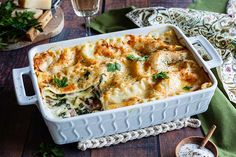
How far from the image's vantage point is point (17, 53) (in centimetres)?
146

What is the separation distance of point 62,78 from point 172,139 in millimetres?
338

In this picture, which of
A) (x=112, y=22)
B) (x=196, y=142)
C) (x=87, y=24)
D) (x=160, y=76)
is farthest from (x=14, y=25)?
(x=196, y=142)

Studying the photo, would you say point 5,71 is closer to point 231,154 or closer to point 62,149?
point 62,149

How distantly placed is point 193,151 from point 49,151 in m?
0.36

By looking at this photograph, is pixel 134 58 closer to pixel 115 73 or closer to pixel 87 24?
pixel 115 73

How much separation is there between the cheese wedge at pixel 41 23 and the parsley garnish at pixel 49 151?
0.50 meters

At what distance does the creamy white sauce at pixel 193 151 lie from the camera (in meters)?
1.02

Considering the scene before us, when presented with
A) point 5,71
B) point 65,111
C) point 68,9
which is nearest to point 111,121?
point 65,111

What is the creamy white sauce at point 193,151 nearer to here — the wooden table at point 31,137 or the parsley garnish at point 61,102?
the wooden table at point 31,137

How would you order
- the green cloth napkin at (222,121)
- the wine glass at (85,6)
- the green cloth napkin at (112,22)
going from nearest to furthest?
the green cloth napkin at (222,121) < the wine glass at (85,6) < the green cloth napkin at (112,22)

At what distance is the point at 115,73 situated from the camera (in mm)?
1179

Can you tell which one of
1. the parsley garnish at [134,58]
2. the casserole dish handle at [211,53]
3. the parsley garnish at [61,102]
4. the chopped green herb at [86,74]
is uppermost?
A: the casserole dish handle at [211,53]

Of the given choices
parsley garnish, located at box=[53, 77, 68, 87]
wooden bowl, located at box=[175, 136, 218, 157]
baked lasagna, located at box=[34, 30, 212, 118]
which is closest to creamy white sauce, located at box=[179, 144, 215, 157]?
wooden bowl, located at box=[175, 136, 218, 157]

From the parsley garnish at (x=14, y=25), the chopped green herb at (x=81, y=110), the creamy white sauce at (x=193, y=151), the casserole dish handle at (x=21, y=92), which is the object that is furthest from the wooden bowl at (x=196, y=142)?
the parsley garnish at (x=14, y=25)
